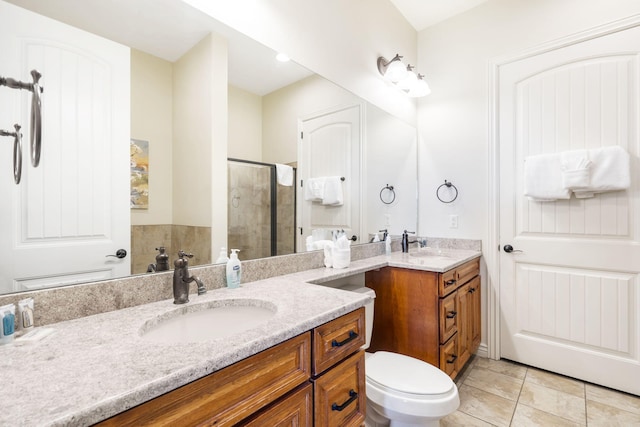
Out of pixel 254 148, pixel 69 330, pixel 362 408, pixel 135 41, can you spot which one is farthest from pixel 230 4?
pixel 362 408

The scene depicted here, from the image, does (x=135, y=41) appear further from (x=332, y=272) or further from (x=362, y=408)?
(x=362, y=408)

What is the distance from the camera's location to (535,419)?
175cm

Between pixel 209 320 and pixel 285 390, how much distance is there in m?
0.42

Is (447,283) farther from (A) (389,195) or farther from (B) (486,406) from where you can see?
(A) (389,195)

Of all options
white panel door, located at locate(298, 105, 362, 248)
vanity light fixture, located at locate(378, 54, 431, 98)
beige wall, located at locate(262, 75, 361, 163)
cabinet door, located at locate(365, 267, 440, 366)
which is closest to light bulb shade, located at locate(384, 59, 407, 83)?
vanity light fixture, located at locate(378, 54, 431, 98)

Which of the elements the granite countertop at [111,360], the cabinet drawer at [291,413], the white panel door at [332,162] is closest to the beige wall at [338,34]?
the white panel door at [332,162]

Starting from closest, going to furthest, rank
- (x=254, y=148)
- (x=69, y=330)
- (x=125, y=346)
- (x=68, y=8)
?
(x=125, y=346) → (x=69, y=330) → (x=68, y=8) → (x=254, y=148)

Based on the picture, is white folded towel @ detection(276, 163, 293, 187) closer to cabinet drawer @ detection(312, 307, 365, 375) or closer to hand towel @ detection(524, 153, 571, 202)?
cabinet drawer @ detection(312, 307, 365, 375)

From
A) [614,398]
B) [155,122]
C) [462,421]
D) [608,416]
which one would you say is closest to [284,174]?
[155,122]

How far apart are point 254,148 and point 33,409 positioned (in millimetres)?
1249

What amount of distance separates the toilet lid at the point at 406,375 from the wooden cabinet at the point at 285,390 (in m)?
0.29

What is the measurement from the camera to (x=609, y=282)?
2043 mm

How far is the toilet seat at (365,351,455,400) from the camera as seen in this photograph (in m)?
1.34

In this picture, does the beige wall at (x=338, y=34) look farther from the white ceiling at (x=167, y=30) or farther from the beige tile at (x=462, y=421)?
the beige tile at (x=462, y=421)
